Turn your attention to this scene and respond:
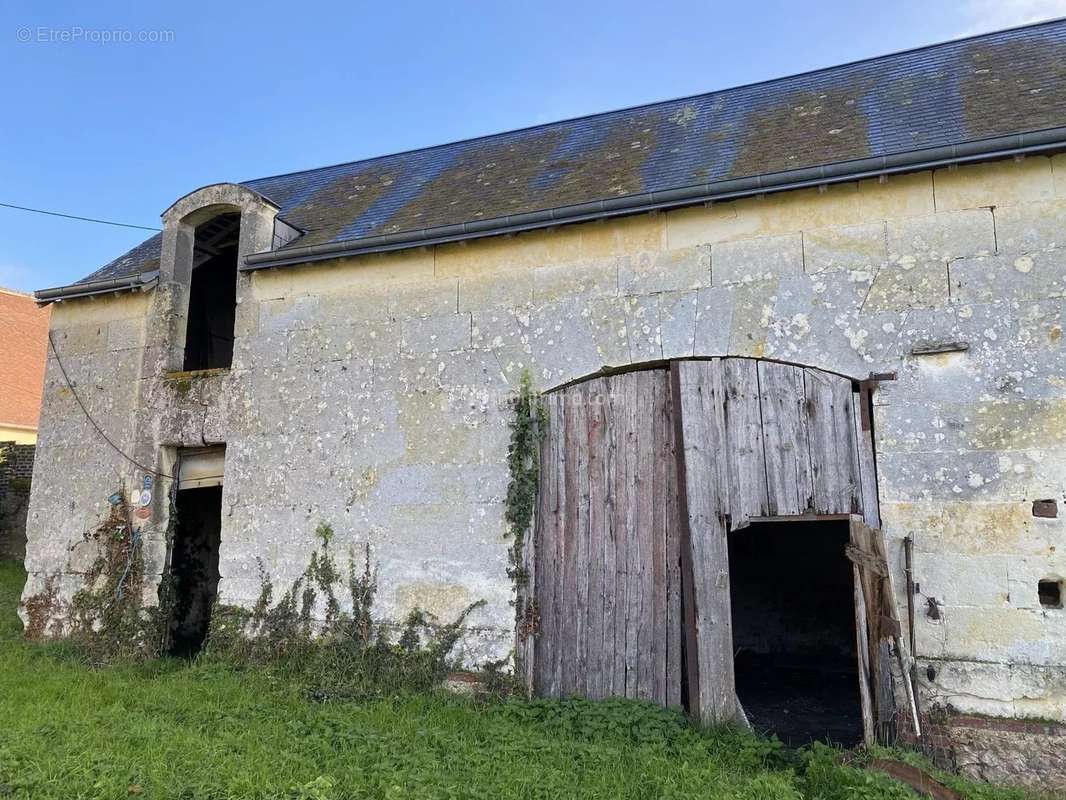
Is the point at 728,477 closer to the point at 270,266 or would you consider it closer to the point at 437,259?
the point at 437,259

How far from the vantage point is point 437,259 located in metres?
6.66

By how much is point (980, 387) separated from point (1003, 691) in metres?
1.91

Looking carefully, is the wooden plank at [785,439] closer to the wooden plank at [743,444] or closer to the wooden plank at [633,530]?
the wooden plank at [743,444]

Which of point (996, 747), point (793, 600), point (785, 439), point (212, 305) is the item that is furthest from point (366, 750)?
point (793, 600)

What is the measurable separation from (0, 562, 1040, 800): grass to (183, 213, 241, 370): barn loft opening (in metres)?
4.40

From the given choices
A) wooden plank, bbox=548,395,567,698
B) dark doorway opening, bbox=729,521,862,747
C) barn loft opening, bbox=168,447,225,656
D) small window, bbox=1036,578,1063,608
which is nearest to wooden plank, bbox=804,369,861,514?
small window, bbox=1036,578,1063,608

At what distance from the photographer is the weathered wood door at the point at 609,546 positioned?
5562 millimetres

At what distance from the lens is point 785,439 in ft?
17.6

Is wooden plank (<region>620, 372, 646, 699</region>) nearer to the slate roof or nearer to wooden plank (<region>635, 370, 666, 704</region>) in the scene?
wooden plank (<region>635, 370, 666, 704</region>)

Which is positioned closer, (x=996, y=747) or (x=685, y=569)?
(x=996, y=747)

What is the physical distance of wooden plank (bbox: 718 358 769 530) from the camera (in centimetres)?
538

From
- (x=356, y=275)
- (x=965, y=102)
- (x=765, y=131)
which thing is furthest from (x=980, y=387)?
(x=356, y=275)

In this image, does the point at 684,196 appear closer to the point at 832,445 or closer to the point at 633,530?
the point at 832,445

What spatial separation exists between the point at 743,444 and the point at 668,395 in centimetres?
70
